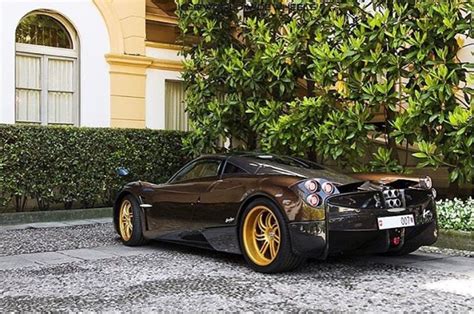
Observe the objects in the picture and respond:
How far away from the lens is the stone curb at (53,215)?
356 inches

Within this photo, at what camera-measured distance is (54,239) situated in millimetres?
7586

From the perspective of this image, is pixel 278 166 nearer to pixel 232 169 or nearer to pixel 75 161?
pixel 232 169

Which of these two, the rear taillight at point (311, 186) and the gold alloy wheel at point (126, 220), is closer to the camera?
the rear taillight at point (311, 186)

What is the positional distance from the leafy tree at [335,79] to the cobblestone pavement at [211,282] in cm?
181

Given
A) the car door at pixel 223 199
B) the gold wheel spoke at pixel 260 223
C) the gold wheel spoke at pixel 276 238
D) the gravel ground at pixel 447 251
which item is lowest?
the gravel ground at pixel 447 251

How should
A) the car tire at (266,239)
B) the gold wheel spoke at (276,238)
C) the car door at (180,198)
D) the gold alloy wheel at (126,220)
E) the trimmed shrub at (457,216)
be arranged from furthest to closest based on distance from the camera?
the gold alloy wheel at (126,220)
the trimmed shrub at (457,216)
the car door at (180,198)
the gold wheel spoke at (276,238)
the car tire at (266,239)

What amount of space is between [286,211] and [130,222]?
2.70m

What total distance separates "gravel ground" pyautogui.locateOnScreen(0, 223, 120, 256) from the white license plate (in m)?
3.68

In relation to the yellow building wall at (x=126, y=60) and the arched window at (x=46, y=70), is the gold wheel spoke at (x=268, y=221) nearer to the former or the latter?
the yellow building wall at (x=126, y=60)

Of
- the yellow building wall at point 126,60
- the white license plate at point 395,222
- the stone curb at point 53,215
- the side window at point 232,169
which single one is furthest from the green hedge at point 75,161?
Answer: the white license plate at point 395,222

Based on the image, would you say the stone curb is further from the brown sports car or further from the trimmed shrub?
the trimmed shrub

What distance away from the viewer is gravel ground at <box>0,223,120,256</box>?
6.91 metres

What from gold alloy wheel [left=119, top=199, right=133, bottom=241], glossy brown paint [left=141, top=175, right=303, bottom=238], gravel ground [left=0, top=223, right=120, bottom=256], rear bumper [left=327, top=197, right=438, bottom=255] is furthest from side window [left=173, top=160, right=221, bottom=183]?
rear bumper [left=327, top=197, right=438, bottom=255]

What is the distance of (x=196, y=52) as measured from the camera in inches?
412
